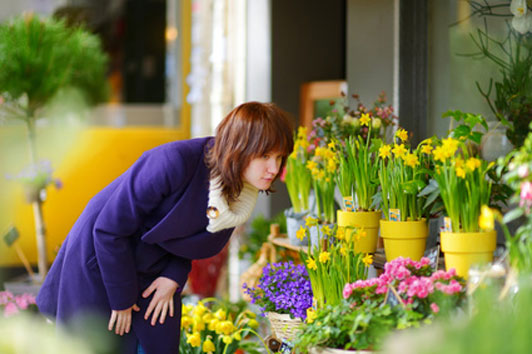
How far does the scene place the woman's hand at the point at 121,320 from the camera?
181 cm

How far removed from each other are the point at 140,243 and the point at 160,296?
17 cm

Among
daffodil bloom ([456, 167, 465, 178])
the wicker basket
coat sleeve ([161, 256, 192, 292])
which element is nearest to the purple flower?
the wicker basket

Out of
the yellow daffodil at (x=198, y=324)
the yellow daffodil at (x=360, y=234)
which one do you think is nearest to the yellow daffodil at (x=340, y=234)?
the yellow daffodil at (x=360, y=234)

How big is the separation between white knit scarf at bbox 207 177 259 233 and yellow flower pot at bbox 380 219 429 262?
0.40 metres

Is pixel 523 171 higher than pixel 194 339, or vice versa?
pixel 523 171

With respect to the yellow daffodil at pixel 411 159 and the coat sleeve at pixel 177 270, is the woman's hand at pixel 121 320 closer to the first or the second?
the coat sleeve at pixel 177 270

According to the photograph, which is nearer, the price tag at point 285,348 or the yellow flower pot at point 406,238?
the yellow flower pot at point 406,238

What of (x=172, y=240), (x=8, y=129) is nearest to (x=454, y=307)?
(x=172, y=240)

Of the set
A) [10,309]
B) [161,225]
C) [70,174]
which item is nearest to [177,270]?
[161,225]

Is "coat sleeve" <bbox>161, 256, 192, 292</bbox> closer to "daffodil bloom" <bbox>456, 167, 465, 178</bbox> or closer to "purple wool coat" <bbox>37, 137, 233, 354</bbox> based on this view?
"purple wool coat" <bbox>37, 137, 233, 354</bbox>

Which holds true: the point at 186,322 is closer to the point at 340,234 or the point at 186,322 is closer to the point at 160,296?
the point at 160,296

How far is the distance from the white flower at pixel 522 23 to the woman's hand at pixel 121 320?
1.47m

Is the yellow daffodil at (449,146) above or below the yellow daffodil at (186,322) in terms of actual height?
above

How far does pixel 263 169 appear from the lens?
1706 millimetres
